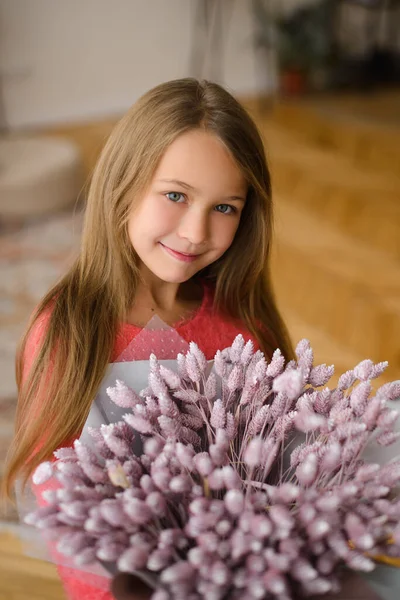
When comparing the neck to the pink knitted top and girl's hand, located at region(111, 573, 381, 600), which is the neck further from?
girl's hand, located at region(111, 573, 381, 600)

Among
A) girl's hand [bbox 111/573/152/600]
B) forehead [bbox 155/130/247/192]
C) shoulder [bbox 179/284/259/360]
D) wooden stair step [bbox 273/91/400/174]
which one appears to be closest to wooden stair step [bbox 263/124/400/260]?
wooden stair step [bbox 273/91/400/174]

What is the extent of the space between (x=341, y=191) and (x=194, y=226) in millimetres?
2855

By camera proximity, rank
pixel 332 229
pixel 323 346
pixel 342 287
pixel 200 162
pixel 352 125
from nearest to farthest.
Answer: pixel 200 162 < pixel 323 346 < pixel 342 287 < pixel 332 229 < pixel 352 125

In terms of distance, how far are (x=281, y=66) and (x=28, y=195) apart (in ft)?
8.37

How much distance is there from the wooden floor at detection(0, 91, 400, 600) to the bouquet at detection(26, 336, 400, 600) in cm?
17

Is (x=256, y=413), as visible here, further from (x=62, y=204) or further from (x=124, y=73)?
(x=124, y=73)

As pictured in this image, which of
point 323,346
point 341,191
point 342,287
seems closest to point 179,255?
point 323,346

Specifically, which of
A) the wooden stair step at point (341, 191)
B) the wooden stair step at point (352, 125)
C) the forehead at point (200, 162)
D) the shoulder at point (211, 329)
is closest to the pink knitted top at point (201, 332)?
the shoulder at point (211, 329)

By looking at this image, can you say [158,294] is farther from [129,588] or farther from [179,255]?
[129,588]

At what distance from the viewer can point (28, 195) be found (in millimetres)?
3416

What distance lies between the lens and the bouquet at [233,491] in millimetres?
545

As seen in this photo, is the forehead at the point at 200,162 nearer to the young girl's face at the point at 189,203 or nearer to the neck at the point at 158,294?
the young girl's face at the point at 189,203

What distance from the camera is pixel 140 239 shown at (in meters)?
1.00

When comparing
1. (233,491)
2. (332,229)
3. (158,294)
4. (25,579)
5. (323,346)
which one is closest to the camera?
(233,491)
